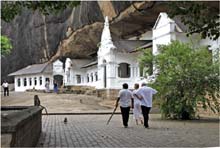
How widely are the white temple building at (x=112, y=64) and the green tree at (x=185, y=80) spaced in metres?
0.95

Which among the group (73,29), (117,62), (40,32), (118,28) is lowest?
(117,62)

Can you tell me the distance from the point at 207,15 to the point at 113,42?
1338 inches

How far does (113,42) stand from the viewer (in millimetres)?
43062

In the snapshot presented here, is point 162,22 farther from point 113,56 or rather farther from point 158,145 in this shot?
point 158,145

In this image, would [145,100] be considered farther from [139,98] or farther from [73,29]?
[73,29]

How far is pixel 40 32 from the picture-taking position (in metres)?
60.6

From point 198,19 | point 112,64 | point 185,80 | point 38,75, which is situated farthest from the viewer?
point 38,75

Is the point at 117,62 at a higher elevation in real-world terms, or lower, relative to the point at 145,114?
higher

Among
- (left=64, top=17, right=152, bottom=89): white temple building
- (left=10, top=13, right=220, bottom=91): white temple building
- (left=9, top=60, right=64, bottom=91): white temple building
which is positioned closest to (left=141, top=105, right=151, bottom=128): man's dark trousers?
(left=10, top=13, right=220, bottom=91): white temple building

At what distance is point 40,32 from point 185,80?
1778 inches

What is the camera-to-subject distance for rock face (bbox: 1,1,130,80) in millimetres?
51375

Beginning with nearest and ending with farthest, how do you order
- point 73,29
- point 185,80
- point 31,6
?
point 31,6 → point 185,80 → point 73,29

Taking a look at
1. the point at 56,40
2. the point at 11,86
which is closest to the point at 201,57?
the point at 56,40

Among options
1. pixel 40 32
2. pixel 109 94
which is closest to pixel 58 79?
pixel 40 32
